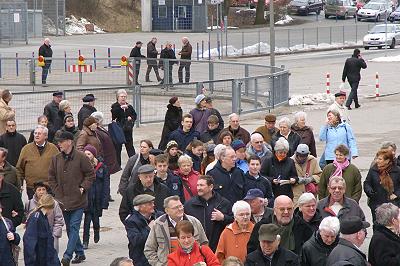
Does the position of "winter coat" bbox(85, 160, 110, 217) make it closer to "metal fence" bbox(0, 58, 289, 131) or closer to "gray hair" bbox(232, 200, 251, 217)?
"gray hair" bbox(232, 200, 251, 217)

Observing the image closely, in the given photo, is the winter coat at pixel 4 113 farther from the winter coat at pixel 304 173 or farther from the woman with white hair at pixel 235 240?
the woman with white hair at pixel 235 240

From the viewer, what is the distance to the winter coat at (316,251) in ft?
33.2

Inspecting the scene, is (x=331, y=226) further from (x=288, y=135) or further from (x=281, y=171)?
(x=288, y=135)

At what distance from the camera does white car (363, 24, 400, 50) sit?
55.6 meters

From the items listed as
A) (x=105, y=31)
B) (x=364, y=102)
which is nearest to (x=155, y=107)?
(x=364, y=102)

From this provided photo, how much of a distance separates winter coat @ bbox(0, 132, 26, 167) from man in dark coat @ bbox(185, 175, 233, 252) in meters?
5.23

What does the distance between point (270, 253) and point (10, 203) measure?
421 centimetres

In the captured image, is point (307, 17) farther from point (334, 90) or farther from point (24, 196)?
point (24, 196)

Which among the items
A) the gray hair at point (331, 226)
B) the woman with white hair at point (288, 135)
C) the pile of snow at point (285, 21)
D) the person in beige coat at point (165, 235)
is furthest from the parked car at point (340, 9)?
the gray hair at point (331, 226)

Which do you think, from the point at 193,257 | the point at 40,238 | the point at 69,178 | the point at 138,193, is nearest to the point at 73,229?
the point at 69,178

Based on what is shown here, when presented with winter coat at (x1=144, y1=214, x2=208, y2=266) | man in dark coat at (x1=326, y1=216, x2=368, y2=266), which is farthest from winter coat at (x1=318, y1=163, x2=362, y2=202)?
man in dark coat at (x1=326, y1=216, x2=368, y2=266)

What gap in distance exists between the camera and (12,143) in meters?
16.4

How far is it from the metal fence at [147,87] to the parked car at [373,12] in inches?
1413

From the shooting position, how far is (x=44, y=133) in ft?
48.6
